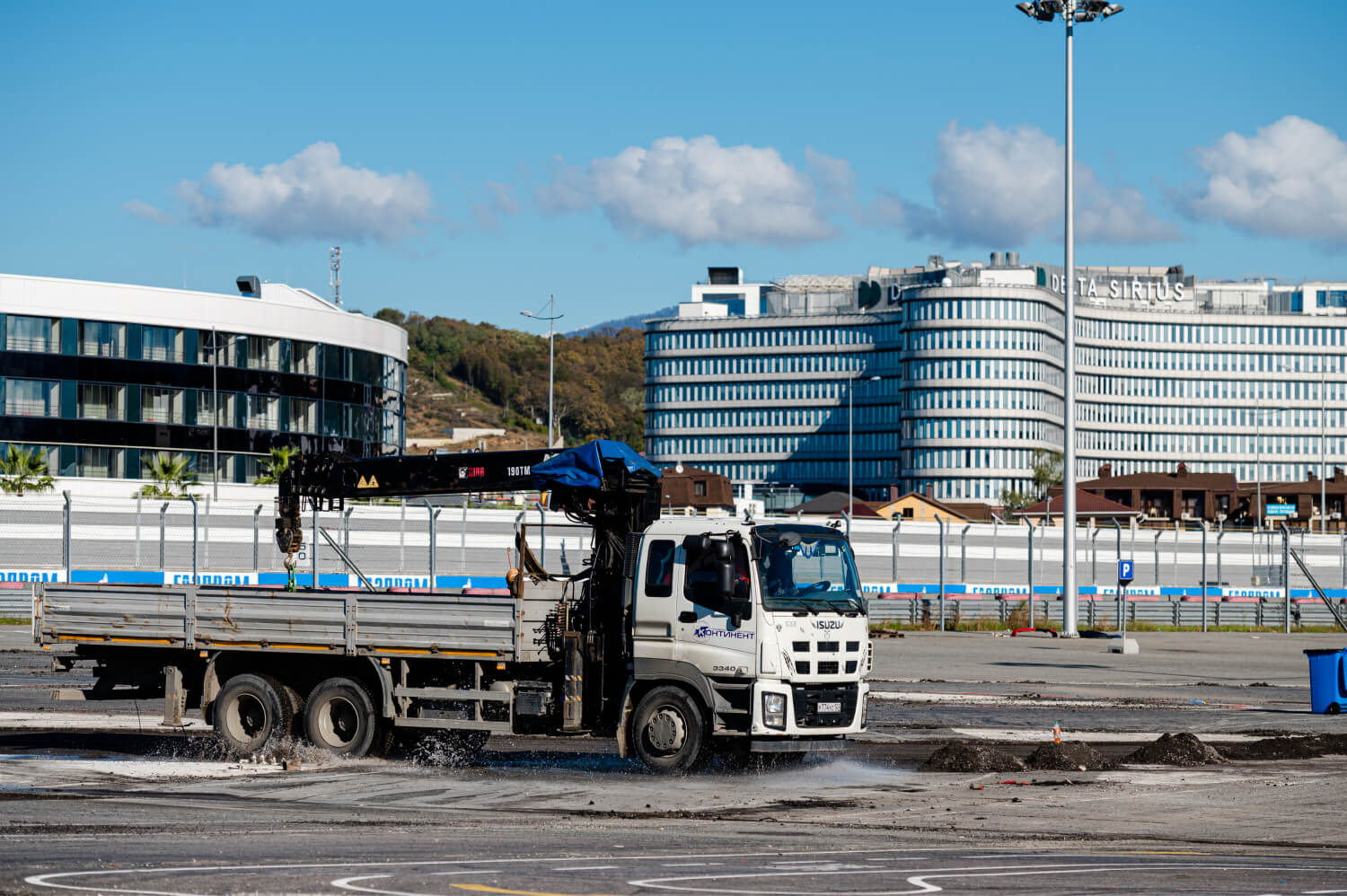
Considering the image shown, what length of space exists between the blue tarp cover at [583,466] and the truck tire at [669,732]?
2.51m

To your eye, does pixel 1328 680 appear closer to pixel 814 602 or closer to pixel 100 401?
pixel 814 602

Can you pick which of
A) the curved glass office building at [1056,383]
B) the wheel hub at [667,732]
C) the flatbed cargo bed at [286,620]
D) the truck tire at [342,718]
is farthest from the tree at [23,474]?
the curved glass office building at [1056,383]

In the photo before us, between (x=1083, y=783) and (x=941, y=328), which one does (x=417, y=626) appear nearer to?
(x=1083, y=783)

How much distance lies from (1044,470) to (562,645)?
130 metres

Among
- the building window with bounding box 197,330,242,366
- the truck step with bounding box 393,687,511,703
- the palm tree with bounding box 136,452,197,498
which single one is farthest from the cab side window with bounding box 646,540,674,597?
the building window with bounding box 197,330,242,366

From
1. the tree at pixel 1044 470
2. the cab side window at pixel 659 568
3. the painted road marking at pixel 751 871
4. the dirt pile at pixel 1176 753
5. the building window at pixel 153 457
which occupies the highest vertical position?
the tree at pixel 1044 470

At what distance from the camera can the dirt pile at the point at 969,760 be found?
18.3m

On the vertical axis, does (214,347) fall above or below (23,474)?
above

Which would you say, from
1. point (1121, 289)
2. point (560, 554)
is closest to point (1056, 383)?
point (1121, 289)

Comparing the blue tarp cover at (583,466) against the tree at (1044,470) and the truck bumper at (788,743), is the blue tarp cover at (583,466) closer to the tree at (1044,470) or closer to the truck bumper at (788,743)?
the truck bumper at (788,743)

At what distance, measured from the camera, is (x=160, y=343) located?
83.9 meters

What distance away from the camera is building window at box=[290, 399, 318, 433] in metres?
89.6

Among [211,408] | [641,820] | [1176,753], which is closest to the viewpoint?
[641,820]

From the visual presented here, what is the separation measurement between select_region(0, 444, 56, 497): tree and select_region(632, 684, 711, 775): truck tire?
5363cm
